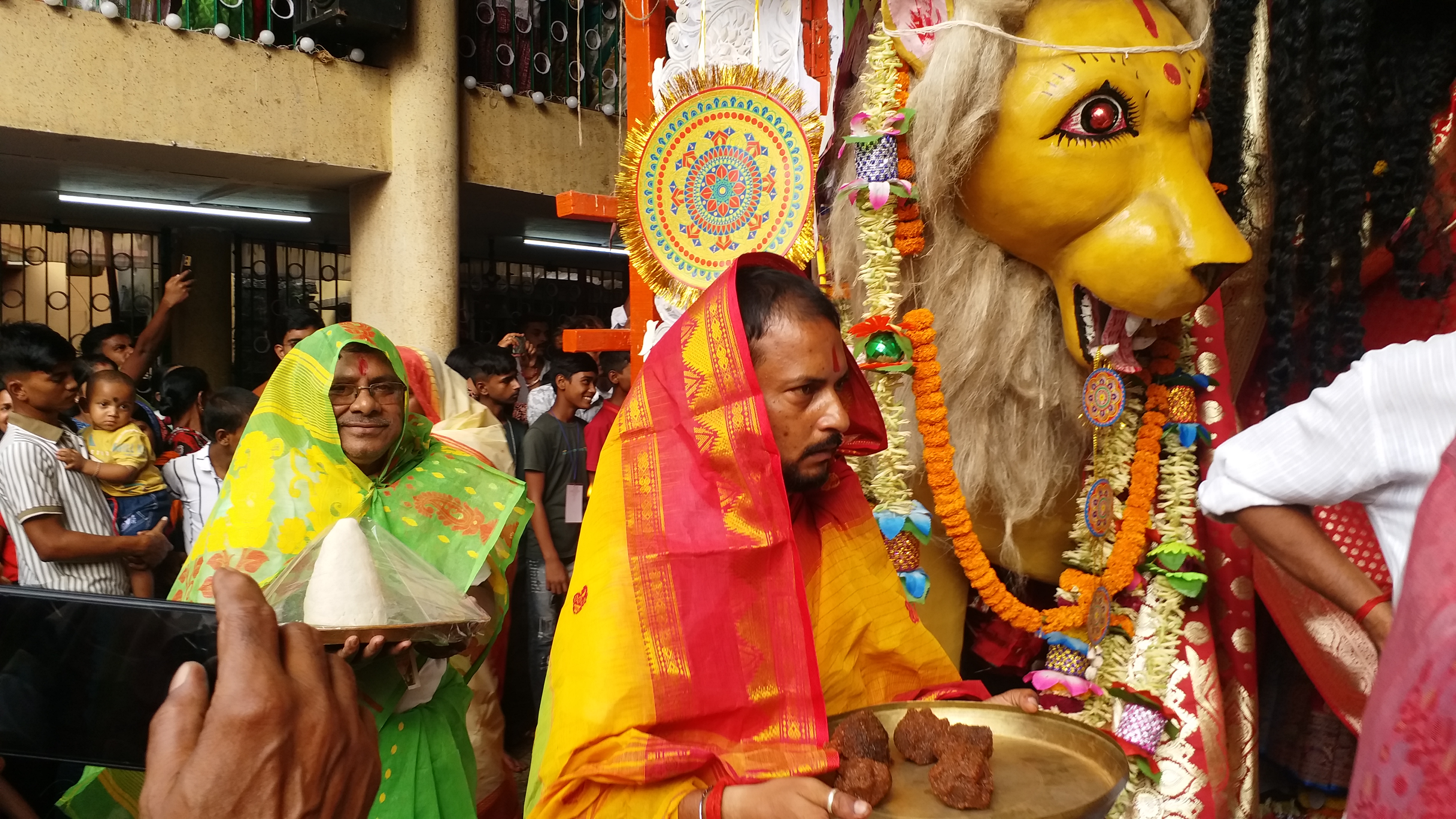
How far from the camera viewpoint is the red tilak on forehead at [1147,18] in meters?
2.36

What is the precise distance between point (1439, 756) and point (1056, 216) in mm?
1751

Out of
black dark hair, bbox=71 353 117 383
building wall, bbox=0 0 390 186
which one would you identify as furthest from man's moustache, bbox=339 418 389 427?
building wall, bbox=0 0 390 186

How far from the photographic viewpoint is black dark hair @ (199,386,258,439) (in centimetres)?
411

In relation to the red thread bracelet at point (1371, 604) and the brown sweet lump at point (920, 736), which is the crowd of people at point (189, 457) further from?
the red thread bracelet at point (1371, 604)

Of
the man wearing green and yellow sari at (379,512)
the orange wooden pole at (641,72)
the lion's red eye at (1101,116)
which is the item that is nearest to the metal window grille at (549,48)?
the orange wooden pole at (641,72)

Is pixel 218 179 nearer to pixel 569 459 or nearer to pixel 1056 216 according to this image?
pixel 569 459

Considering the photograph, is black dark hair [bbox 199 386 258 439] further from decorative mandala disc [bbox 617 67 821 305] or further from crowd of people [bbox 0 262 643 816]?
decorative mandala disc [bbox 617 67 821 305]

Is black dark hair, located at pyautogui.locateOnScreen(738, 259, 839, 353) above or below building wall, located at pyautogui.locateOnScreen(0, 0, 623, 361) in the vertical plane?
below

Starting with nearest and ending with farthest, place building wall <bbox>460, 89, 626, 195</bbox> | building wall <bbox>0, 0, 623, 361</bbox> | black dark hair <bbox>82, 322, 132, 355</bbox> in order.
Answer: black dark hair <bbox>82, 322, 132, 355</bbox>
building wall <bbox>0, 0, 623, 361</bbox>
building wall <bbox>460, 89, 626, 195</bbox>

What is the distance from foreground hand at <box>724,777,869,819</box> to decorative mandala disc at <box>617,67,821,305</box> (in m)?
1.86

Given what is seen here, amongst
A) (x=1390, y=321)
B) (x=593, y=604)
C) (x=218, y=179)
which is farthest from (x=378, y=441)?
(x=218, y=179)

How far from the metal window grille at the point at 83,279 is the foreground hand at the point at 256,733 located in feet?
34.1

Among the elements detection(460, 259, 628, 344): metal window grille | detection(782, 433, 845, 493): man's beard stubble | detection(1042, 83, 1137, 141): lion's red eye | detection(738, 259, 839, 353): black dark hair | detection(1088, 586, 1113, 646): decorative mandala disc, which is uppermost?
detection(460, 259, 628, 344): metal window grille

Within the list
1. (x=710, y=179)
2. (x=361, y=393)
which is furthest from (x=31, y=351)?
(x=710, y=179)
